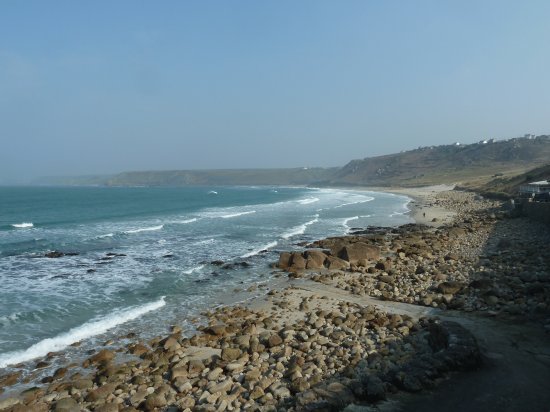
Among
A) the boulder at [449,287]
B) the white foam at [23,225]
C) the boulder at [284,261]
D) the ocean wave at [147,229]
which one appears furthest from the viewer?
the white foam at [23,225]

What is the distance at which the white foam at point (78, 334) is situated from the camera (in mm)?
11422

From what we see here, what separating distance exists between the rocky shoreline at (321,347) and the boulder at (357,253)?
218 centimetres

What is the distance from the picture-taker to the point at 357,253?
2181 cm

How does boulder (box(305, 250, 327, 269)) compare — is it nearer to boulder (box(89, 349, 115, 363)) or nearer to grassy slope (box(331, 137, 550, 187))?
boulder (box(89, 349, 115, 363))

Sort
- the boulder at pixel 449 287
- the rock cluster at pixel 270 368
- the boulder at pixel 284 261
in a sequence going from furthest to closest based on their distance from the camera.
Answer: the boulder at pixel 284 261 → the boulder at pixel 449 287 → the rock cluster at pixel 270 368

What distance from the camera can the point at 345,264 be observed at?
2103 cm

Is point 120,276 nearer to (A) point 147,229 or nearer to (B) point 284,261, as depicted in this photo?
(B) point 284,261

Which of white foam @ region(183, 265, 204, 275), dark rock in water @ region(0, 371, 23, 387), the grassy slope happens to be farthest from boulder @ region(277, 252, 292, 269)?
the grassy slope

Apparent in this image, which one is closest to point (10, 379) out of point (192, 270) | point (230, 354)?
point (230, 354)

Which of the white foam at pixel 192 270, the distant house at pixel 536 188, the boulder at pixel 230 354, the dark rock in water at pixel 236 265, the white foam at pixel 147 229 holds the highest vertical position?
the distant house at pixel 536 188

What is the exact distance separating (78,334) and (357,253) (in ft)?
44.7

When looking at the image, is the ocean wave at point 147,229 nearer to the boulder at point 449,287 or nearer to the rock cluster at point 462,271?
the rock cluster at point 462,271

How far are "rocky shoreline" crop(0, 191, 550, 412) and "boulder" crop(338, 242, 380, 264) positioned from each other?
218 centimetres

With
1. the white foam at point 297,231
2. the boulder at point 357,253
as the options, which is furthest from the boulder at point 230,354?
the white foam at point 297,231
